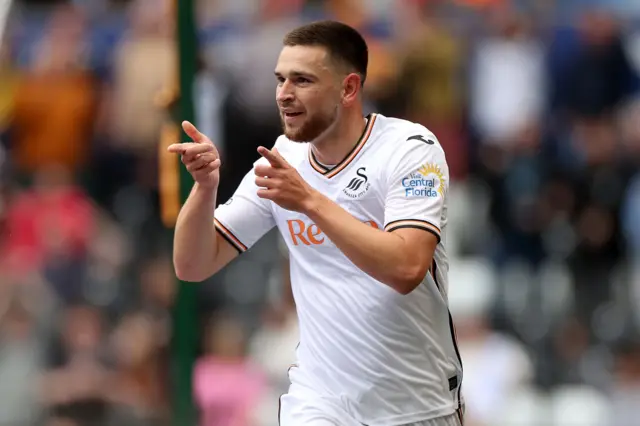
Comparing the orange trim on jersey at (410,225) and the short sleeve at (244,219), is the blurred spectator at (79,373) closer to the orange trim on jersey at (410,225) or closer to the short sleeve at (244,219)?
the short sleeve at (244,219)

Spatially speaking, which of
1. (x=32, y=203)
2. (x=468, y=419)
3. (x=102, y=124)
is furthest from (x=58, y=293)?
(x=468, y=419)

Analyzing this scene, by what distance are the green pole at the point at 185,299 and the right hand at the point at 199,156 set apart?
1374mm

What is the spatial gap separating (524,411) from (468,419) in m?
0.39

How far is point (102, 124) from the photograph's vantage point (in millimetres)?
8469

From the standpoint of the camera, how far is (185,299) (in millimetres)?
5684

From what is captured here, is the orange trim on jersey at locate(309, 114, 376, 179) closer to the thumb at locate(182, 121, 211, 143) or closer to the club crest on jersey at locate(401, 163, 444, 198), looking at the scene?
the club crest on jersey at locate(401, 163, 444, 198)

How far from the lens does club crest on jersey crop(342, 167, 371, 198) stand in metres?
4.38

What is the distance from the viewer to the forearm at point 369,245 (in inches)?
156

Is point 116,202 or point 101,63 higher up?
point 101,63

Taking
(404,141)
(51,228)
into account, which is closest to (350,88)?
(404,141)

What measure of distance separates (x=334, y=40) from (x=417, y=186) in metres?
0.65

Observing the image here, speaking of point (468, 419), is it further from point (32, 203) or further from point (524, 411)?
point (32, 203)

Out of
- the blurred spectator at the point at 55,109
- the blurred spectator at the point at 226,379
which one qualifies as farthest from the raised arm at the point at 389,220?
the blurred spectator at the point at 55,109

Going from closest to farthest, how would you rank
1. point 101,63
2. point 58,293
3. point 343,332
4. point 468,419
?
point 343,332, point 468,419, point 58,293, point 101,63
